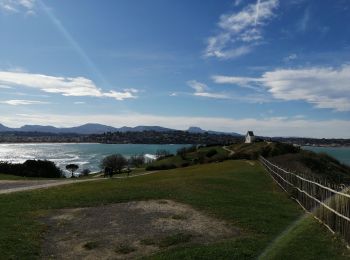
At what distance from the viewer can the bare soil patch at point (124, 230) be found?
12086 mm

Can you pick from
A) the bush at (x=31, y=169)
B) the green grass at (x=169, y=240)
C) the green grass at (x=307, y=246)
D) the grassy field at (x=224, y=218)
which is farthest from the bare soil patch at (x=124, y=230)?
the bush at (x=31, y=169)

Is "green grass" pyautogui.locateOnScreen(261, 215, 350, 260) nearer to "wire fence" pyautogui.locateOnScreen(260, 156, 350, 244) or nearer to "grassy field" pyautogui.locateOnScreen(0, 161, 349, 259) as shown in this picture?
"grassy field" pyautogui.locateOnScreen(0, 161, 349, 259)

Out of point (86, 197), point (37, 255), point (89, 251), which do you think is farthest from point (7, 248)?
point (86, 197)

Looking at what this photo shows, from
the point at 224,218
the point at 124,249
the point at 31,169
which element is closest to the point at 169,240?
the point at 124,249

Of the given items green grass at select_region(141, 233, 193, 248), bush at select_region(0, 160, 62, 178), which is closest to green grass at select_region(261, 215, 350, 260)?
green grass at select_region(141, 233, 193, 248)

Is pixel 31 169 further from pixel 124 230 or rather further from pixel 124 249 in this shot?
pixel 124 249

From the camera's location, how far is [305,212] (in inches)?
729

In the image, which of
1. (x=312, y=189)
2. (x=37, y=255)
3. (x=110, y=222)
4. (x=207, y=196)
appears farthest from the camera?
(x=207, y=196)

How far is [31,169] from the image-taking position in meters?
64.9

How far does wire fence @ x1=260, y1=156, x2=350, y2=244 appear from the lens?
1292 cm

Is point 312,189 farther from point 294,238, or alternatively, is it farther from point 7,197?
point 7,197

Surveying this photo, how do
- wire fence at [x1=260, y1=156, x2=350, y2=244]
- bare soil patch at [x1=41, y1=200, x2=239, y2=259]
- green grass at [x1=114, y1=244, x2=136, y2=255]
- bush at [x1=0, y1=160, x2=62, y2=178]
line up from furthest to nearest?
bush at [x1=0, y1=160, x2=62, y2=178]
wire fence at [x1=260, y1=156, x2=350, y2=244]
bare soil patch at [x1=41, y1=200, x2=239, y2=259]
green grass at [x1=114, y1=244, x2=136, y2=255]

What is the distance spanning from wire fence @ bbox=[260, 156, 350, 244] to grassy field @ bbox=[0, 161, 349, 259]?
36 cm

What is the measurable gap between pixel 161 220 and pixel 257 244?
183 inches
